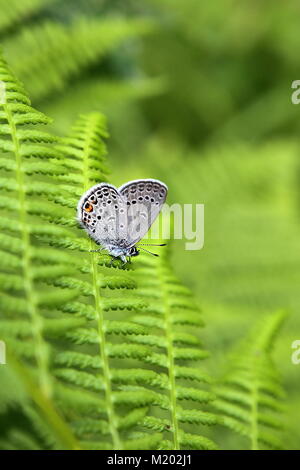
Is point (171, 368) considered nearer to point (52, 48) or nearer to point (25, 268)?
point (25, 268)

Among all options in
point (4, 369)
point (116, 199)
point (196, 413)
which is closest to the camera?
point (196, 413)

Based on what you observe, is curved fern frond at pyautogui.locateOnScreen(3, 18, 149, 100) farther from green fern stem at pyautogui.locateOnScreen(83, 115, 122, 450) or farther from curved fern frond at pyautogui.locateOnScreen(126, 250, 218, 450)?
green fern stem at pyautogui.locateOnScreen(83, 115, 122, 450)

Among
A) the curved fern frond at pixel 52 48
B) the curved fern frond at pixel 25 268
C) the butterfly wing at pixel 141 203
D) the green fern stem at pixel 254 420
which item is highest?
the curved fern frond at pixel 52 48

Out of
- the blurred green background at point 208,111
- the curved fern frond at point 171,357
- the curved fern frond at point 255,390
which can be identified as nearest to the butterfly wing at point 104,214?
the curved fern frond at point 171,357

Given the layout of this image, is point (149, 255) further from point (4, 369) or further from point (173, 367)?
point (4, 369)

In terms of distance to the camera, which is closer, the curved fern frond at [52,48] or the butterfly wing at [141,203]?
the butterfly wing at [141,203]

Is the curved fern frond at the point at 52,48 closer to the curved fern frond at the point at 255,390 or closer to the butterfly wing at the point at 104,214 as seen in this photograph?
the butterfly wing at the point at 104,214

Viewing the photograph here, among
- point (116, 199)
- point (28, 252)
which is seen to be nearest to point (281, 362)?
point (116, 199)
